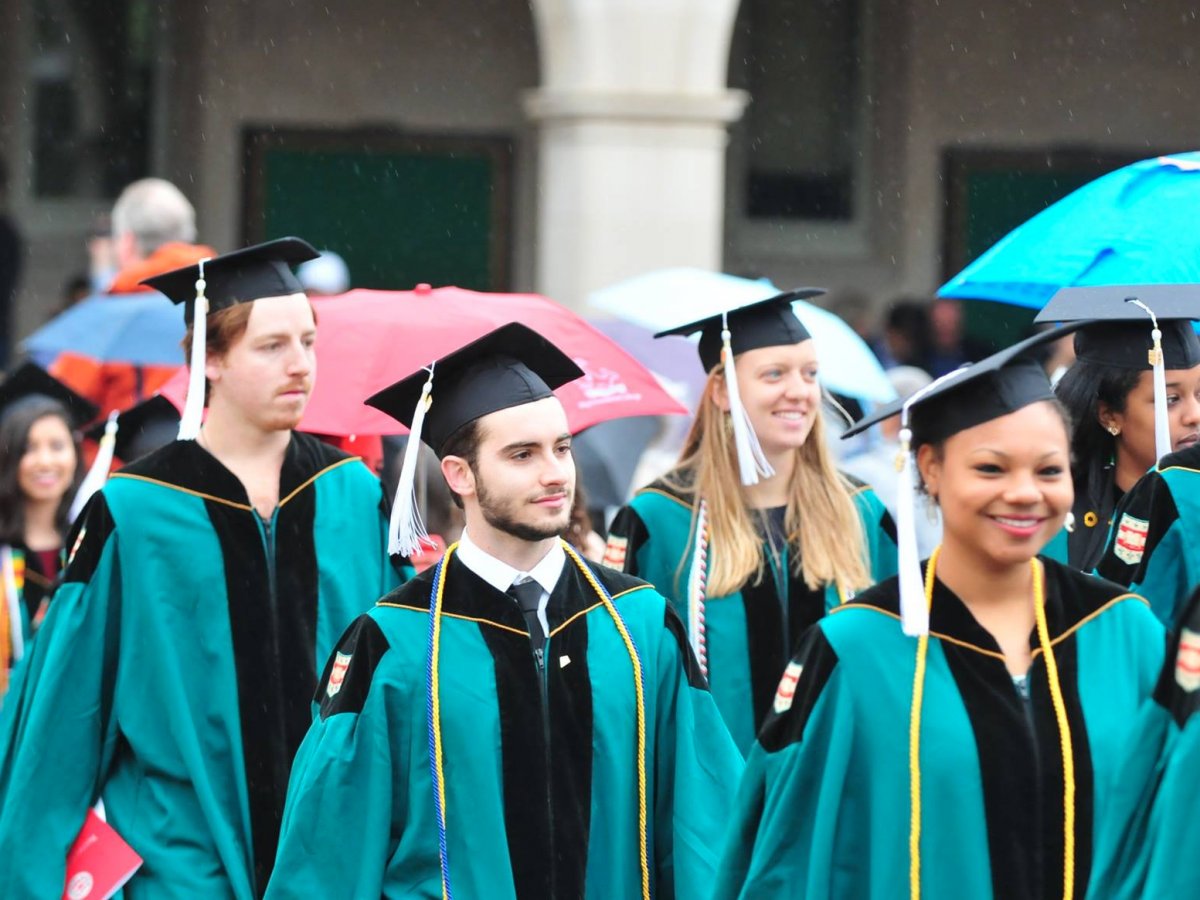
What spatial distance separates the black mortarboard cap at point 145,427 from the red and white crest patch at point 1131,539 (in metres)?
2.80

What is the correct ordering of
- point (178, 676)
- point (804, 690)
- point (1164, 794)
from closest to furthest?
point (1164, 794), point (804, 690), point (178, 676)

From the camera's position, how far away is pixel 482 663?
4332mm

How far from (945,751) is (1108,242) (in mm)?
2436

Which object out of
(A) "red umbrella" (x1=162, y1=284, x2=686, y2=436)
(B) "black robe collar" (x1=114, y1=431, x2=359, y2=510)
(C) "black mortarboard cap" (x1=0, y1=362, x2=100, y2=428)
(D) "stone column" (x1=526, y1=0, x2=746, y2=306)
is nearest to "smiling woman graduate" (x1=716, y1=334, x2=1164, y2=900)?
(B) "black robe collar" (x1=114, y1=431, x2=359, y2=510)

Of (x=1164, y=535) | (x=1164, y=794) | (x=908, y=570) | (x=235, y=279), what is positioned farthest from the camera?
(x=235, y=279)

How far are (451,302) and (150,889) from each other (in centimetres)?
203

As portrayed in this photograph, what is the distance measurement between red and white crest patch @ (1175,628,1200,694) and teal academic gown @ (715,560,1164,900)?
0.85 ft

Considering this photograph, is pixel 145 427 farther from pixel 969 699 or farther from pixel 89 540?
pixel 969 699

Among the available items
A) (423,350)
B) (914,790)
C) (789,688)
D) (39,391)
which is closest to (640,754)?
(789,688)

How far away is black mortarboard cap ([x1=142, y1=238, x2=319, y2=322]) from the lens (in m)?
5.36

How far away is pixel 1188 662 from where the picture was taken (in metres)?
3.51

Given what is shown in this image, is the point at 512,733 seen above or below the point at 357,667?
below

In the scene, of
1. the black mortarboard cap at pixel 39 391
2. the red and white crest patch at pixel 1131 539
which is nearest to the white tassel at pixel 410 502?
the red and white crest patch at pixel 1131 539

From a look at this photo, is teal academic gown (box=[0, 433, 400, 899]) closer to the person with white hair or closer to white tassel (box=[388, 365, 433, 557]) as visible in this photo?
white tassel (box=[388, 365, 433, 557])
